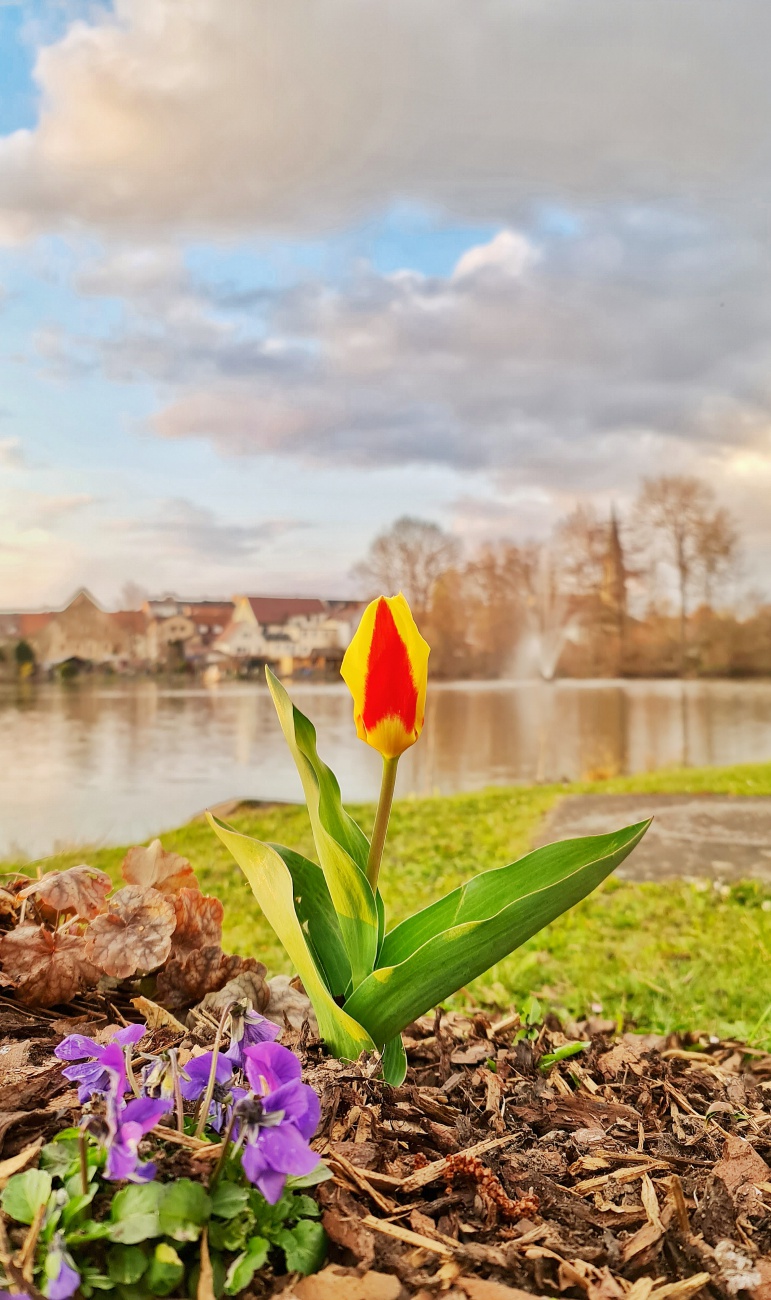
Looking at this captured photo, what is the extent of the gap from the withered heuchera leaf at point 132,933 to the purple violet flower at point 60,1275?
79 centimetres

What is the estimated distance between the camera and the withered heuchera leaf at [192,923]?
6.81 feet

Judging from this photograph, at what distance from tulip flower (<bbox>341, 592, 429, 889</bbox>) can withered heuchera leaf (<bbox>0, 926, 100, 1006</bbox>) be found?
2.48ft

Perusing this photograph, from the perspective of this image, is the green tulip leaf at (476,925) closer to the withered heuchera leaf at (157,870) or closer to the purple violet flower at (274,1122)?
the purple violet flower at (274,1122)

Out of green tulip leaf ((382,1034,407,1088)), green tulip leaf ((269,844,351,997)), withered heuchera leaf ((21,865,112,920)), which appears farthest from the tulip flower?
withered heuchera leaf ((21,865,112,920))

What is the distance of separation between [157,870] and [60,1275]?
3.79 ft

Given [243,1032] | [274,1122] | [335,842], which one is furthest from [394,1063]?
[274,1122]

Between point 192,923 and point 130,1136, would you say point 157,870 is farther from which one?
point 130,1136

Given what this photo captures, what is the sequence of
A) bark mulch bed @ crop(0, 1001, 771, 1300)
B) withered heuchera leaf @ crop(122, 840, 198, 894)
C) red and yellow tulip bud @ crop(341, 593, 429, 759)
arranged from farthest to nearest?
withered heuchera leaf @ crop(122, 840, 198, 894)
red and yellow tulip bud @ crop(341, 593, 429, 759)
bark mulch bed @ crop(0, 1001, 771, 1300)

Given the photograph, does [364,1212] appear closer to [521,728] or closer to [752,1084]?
[752,1084]

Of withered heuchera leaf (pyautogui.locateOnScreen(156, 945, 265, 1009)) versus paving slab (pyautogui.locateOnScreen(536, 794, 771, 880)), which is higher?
withered heuchera leaf (pyautogui.locateOnScreen(156, 945, 265, 1009))

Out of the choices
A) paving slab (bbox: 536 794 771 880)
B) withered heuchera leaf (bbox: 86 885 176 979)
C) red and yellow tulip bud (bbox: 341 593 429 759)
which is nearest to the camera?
red and yellow tulip bud (bbox: 341 593 429 759)

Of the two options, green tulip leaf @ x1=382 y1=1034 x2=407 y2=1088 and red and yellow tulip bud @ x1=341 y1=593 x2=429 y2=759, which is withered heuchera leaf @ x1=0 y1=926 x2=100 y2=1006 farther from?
red and yellow tulip bud @ x1=341 y1=593 x2=429 y2=759

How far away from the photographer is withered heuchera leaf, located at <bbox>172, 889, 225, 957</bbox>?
2074 millimetres

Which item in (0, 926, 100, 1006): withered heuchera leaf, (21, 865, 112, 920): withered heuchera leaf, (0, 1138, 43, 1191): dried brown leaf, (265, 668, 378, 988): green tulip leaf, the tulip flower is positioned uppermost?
the tulip flower
